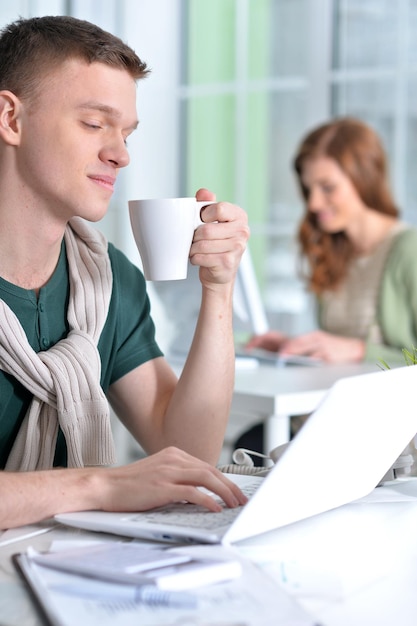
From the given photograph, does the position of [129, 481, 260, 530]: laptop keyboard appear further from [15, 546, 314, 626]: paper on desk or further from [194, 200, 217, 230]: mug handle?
[194, 200, 217, 230]: mug handle

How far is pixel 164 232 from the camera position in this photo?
136cm

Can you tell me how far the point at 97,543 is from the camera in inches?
39.0

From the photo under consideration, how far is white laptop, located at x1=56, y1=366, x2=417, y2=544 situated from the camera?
3.05ft

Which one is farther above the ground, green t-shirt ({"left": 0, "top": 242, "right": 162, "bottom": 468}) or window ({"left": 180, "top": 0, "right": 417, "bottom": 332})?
window ({"left": 180, "top": 0, "right": 417, "bottom": 332})

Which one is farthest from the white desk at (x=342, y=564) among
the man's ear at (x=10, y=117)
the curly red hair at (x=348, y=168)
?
the curly red hair at (x=348, y=168)

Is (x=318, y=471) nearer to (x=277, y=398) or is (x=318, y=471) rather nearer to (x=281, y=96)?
(x=277, y=398)

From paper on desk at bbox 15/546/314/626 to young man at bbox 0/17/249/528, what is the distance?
56cm

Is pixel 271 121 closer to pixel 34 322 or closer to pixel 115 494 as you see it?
pixel 34 322

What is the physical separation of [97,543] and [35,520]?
0.38 feet

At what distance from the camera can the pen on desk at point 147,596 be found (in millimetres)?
807

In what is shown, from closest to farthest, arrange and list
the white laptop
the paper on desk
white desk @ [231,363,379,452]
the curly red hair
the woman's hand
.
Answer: the paper on desk < the white laptop < white desk @ [231,363,379,452] < the woman's hand < the curly red hair

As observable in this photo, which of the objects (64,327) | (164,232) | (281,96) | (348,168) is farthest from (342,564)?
(281,96)

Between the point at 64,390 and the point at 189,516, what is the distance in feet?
1.42

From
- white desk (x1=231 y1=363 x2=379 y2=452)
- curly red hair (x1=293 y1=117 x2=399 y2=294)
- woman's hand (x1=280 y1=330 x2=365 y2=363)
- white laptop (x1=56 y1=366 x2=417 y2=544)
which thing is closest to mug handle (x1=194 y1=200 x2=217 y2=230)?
white laptop (x1=56 y1=366 x2=417 y2=544)
